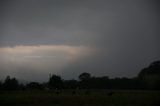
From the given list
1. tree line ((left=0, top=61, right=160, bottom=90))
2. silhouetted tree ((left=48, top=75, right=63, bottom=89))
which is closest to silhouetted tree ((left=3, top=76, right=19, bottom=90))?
tree line ((left=0, top=61, right=160, bottom=90))

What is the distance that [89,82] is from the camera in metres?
53.6

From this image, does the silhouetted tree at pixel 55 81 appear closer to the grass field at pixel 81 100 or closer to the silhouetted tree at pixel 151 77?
the silhouetted tree at pixel 151 77

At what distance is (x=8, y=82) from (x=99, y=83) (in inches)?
623

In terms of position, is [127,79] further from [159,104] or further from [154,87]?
[159,104]

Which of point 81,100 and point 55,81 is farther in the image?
point 55,81

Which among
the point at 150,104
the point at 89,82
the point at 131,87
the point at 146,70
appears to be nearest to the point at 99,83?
the point at 89,82

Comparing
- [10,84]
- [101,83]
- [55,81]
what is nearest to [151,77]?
[101,83]

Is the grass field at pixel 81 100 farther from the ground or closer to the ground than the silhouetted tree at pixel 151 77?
closer to the ground

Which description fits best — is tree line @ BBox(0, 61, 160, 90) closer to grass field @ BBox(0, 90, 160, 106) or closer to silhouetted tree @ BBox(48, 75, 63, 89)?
silhouetted tree @ BBox(48, 75, 63, 89)

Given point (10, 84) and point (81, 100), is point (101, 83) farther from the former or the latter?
point (81, 100)

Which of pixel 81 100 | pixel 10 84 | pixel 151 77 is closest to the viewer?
pixel 81 100

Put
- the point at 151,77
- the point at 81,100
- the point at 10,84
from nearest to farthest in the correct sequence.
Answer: the point at 81,100, the point at 151,77, the point at 10,84

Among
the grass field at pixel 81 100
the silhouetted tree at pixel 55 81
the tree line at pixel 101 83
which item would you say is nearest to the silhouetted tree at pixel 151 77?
the tree line at pixel 101 83

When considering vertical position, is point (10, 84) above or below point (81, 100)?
above
